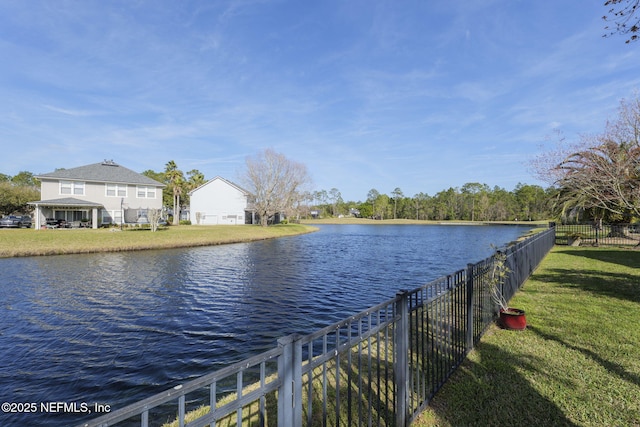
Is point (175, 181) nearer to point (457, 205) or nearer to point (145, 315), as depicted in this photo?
point (145, 315)

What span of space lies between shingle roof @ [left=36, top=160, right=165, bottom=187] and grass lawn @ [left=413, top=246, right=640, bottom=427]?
4175 centimetres

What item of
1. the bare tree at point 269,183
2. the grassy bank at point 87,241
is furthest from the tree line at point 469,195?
the grassy bank at point 87,241

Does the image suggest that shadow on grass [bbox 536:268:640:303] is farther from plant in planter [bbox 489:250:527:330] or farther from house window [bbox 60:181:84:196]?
house window [bbox 60:181:84:196]

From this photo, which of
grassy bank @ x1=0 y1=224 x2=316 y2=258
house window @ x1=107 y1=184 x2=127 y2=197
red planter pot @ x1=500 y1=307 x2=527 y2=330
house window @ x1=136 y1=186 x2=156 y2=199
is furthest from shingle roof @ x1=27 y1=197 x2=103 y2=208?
red planter pot @ x1=500 y1=307 x2=527 y2=330

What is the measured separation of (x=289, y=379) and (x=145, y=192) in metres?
43.1

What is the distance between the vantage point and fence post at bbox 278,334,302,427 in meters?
2.22

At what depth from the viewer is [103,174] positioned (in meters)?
37.6

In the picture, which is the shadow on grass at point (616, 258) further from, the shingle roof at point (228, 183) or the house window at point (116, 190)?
the shingle roof at point (228, 183)

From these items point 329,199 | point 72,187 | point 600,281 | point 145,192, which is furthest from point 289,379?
point 329,199

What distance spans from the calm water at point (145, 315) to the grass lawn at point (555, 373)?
176 inches

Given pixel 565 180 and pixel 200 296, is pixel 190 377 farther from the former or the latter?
pixel 565 180

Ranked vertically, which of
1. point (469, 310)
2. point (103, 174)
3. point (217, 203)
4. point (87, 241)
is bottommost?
point (87, 241)

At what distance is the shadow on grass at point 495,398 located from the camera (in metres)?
3.75

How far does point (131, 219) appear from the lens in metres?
38.1
